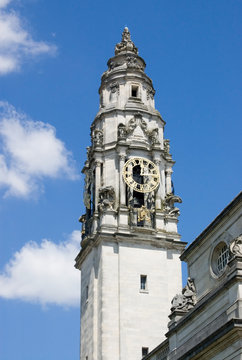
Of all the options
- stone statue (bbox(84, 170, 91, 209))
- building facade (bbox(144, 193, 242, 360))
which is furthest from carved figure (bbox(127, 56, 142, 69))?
building facade (bbox(144, 193, 242, 360))

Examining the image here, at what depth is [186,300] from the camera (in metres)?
38.1

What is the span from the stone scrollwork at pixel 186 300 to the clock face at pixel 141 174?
17484 mm

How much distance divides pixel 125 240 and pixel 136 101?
13.4m

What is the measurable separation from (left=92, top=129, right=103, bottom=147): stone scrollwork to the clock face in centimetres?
317

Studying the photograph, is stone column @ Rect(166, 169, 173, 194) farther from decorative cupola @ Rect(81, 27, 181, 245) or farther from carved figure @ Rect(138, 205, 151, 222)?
carved figure @ Rect(138, 205, 151, 222)

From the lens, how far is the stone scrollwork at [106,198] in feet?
177

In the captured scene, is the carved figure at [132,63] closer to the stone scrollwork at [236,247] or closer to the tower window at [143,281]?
the tower window at [143,281]

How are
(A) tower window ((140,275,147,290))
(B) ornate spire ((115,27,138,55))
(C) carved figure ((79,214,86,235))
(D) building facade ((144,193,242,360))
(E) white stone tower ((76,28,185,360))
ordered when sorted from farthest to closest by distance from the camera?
1. (B) ornate spire ((115,27,138,55))
2. (C) carved figure ((79,214,86,235))
3. (A) tower window ((140,275,147,290))
4. (E) white stone tower ((76,28,185,360))
5. (D) building facade ((144,193,242,360))

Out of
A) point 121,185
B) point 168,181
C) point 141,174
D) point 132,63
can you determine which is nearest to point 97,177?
point 121,185

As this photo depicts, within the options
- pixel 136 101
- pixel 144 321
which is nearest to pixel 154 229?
pixel 144 321

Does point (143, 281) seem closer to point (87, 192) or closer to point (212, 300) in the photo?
point (87, 192)

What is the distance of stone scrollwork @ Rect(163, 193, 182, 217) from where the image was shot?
183 feet

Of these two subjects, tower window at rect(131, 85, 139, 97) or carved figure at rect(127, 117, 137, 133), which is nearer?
carved figure at rect(127, 117, 137, 133)

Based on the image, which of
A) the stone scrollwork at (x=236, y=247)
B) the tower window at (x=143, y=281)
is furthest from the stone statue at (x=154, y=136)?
the stone scrollwork at (x=236, y=247)
